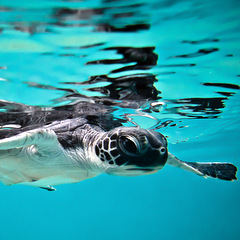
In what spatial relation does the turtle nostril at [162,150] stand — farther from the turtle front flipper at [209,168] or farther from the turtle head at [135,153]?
the turtle front flipper at [209,168]

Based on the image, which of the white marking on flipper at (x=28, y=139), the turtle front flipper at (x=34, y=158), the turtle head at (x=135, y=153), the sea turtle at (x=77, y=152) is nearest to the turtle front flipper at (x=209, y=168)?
the sea turtle at (x=77, y=152)

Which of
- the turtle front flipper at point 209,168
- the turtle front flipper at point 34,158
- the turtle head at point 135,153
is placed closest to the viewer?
the turtle head at point 135,153

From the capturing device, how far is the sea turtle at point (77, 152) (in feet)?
10.3

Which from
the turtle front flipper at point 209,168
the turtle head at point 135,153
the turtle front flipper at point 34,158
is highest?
the turtle head at point 135,153

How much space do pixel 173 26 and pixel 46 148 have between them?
3003 mm

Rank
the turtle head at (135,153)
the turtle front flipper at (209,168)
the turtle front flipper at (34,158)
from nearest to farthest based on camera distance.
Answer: the turtle head at (135,153)
the turtle front flipper at (34,158)
the turtle front flipper at (209,168)

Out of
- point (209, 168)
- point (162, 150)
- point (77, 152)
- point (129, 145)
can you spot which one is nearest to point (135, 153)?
point (129, 145)

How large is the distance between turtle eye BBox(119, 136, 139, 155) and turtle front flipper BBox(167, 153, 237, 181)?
2.52m

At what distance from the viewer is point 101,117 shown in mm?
7027

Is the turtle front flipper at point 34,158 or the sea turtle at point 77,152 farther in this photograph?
the turtle front flipper at point 34,158

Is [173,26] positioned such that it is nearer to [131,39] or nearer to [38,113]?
[131,39]

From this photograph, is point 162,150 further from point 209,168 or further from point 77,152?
point 209,168

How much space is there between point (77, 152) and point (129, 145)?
1618 millimetres

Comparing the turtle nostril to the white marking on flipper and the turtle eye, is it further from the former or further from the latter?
the white marking on flipper
